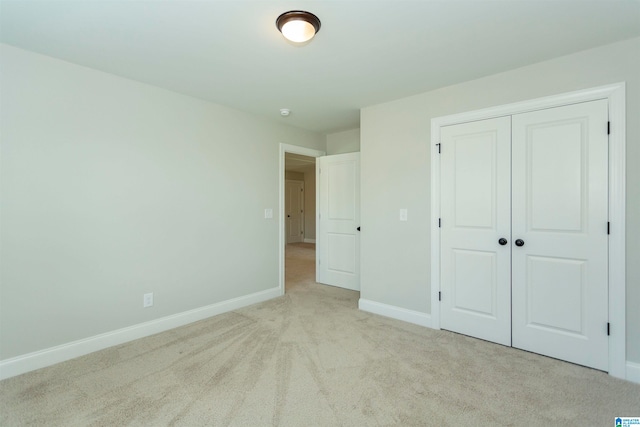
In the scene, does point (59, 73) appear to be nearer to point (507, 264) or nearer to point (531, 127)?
point (531, 127)

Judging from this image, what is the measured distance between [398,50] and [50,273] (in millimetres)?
3195

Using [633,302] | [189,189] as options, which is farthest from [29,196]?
[633,302]

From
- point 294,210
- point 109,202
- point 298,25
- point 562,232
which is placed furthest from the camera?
point 294,210

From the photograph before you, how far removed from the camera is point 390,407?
5.90 feet

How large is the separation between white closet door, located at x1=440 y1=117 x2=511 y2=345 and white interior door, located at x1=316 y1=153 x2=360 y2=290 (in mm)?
1551

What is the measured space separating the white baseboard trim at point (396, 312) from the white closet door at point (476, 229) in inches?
7.7

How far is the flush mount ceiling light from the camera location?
5.74ft

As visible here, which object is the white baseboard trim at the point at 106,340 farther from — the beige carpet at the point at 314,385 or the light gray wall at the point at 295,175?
the light gray wall at the point at 295,175

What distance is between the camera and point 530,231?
2.48m

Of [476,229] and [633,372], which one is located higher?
[476,229]

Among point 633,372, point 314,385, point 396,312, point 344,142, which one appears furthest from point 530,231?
point 344,142

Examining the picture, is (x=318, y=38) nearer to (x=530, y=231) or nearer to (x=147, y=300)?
(x=530, y=231)

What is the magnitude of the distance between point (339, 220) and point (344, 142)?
4.01ft

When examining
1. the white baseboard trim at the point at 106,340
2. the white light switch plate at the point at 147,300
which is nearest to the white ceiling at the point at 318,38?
the white light switch plate at the point at 147,300
